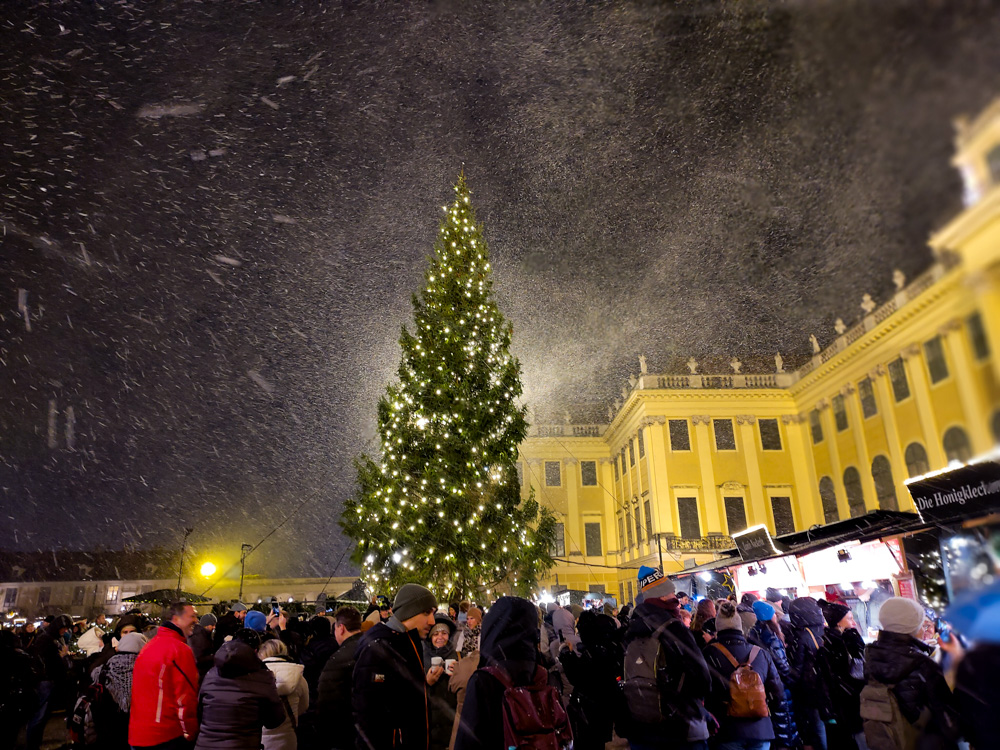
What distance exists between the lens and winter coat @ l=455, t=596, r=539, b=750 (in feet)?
9.48

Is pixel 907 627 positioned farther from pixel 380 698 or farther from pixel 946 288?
pixel 946 288

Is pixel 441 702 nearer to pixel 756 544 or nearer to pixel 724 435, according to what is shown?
pixel 756 544

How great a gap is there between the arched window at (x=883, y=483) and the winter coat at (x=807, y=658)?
66.8 ft

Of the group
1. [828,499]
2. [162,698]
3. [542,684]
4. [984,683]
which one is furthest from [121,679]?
[828,499]

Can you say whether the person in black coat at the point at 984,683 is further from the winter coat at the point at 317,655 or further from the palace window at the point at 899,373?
the winter coat at the point at 317,655

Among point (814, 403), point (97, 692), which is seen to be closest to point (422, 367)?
point (97, 692)

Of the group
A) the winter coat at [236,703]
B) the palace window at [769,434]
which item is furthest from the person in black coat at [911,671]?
the palace window at [769,434]

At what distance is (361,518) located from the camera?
18.1 metres

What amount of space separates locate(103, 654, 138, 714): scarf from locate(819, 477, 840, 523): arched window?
30500mm

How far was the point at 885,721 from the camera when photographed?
402cm

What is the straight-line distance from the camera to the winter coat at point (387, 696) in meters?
3.57

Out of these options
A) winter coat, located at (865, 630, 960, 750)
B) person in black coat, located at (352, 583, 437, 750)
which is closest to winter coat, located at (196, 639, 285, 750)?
person in black coat, located at (352, 583, 437, 750)

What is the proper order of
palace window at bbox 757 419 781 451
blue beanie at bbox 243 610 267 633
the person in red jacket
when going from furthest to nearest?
palace window at bbox 757 419 781 451 < blue beanie at bbox 243 610 267 633 < the person in red jacket

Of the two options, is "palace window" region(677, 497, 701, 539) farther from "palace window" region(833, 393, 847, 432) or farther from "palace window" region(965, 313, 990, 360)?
"palace window" region(965, 313, 990, 360)
